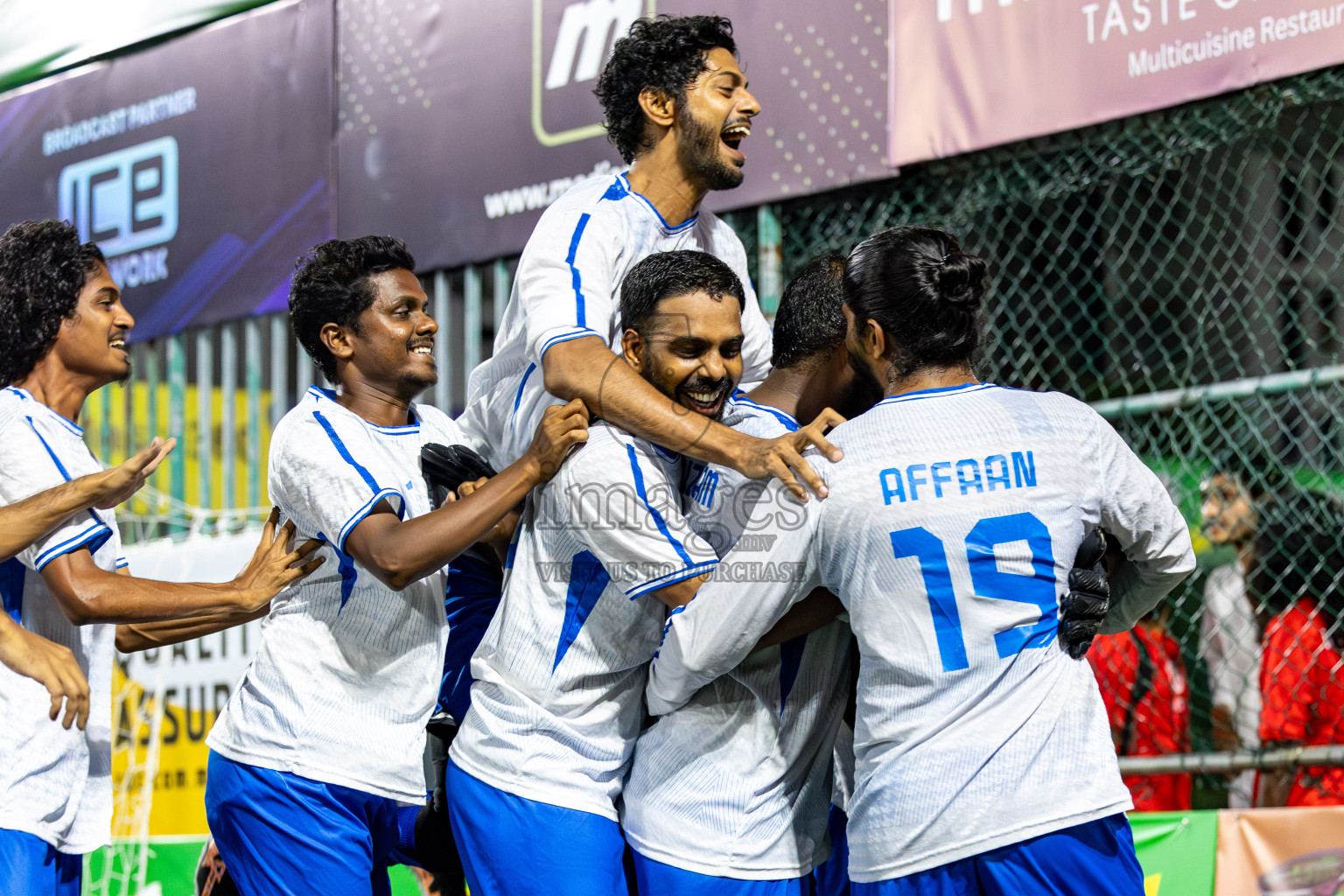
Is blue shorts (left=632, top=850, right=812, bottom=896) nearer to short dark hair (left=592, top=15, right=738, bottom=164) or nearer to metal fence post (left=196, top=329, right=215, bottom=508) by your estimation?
short dark hair (left=592, top=15, right=738, bottom=164)

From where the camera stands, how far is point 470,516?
272 cm

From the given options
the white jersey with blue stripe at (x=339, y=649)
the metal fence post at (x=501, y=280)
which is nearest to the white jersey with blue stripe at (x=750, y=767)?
the white jersey with blue stripe at (x=339, y=649)

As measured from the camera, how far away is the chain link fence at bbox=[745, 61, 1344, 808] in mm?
4844

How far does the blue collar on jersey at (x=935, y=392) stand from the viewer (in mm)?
2430

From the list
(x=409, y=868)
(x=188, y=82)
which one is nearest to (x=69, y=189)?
(x=188, y=82)

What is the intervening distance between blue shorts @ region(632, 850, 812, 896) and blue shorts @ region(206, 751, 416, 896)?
0.74m

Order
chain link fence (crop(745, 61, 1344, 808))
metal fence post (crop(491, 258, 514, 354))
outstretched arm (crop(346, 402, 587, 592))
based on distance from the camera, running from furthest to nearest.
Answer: metal fence post (crop(491, 258, 514, 354)), chain link fence (crop(745, 61, 1344, 808)), outstretched arm (crop(346, 402, 587, 592))

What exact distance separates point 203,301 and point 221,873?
4007 millimetres

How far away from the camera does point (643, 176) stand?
3311 millimetres

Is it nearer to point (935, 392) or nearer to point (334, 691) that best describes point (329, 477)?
point (334, 691)

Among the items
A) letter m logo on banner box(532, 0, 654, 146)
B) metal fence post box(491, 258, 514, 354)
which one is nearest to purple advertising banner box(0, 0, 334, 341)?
metal fence post box(491, 258, 514, 354)

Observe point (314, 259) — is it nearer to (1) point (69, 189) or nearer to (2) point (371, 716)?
(2) point (371, 716)

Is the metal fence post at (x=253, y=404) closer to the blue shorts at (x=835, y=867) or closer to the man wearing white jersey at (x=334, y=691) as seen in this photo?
the man wearing white jersey at (x=334, y=691)

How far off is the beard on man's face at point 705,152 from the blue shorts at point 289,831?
1596 mm
